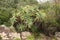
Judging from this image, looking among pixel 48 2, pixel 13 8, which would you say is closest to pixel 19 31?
pixel 13 8

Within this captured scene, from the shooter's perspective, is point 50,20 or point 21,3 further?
point 21,3

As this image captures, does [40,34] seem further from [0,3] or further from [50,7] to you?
[0,3]

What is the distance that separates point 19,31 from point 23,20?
1.88 ft

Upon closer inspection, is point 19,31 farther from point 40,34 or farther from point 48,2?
point 48,2

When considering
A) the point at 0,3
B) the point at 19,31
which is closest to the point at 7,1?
the point at 0,3

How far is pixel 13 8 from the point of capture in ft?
35.2

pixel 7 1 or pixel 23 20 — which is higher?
pixel 7 1

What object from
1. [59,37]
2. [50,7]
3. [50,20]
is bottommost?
[59,37]

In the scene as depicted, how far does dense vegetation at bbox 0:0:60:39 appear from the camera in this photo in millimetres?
9758

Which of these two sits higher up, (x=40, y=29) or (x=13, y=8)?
(x=13, y=8)

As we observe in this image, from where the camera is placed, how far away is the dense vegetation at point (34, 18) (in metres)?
9.76

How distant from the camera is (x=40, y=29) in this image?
10.2 meters

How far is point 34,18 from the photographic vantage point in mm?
9891

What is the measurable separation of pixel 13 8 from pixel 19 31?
1.52 metres
